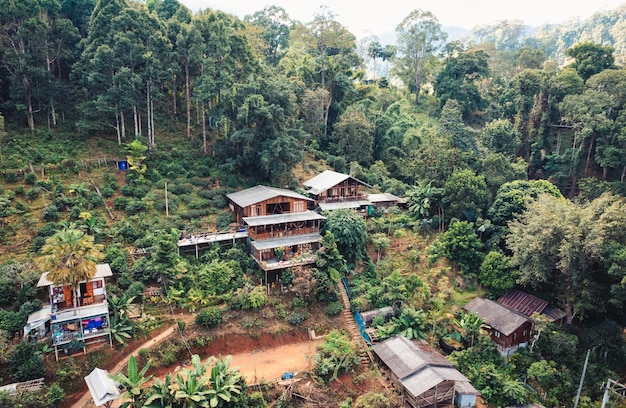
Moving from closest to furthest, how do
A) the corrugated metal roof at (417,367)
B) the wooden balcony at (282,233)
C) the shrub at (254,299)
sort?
the corrugated metal roof at (417,367), the shrub at (254,299), the wooden balcony at (282,233)

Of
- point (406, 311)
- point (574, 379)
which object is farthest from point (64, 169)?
point (574, 379)

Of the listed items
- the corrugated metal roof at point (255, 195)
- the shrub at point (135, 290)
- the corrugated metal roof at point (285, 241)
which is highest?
the corrugated metal roof at point (255, 195)

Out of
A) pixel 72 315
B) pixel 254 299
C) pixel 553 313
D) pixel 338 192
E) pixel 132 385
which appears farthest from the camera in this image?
pixel 338 192

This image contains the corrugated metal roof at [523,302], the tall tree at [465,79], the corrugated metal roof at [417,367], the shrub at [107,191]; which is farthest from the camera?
the tall tree at [465,79]

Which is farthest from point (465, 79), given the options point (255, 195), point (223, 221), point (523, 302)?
point (223, 221)

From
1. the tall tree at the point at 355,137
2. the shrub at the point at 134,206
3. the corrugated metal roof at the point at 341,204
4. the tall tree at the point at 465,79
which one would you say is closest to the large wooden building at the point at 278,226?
the corrugated metal roof at the point at 341,204

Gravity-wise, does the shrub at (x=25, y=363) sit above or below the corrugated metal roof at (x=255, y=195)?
below

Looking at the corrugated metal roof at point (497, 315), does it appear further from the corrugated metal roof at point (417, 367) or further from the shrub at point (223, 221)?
the shrub at point (223, 221)

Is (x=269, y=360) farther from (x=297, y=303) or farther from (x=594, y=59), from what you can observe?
(x=594, y=59)

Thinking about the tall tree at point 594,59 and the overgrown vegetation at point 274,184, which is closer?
the overgrown vegetation at point 274,184
